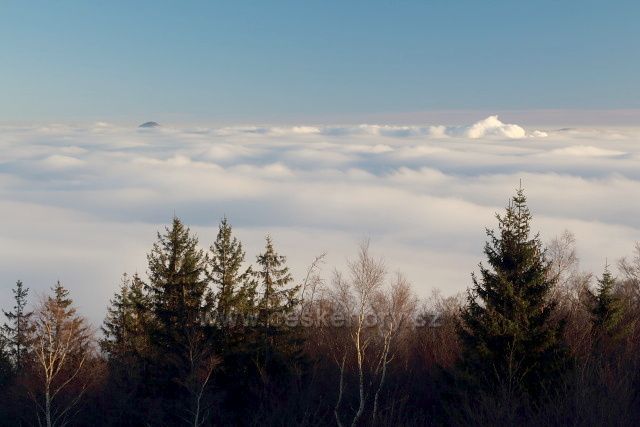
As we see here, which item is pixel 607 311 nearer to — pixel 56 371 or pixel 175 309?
pixel 175 309

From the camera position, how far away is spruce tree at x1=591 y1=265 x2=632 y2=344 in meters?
28.7

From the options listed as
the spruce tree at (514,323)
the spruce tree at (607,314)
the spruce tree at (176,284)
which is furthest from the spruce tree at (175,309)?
the spruce tree at (607,314)

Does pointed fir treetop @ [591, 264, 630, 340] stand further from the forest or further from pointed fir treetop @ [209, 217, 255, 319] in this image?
pointed fir treetop @ [209, 217, 255, 319]

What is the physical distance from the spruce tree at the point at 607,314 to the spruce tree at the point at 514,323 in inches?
375

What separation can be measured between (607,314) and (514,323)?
12127 mm

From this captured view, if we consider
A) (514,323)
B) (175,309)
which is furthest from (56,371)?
(514,323)

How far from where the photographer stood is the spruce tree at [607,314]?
28719mm

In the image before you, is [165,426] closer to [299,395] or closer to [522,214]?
[299,395]

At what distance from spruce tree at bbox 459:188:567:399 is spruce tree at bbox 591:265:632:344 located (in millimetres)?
9519

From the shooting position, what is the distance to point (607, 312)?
29297 mm

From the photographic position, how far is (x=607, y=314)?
29.2m

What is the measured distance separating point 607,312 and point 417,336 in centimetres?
1299

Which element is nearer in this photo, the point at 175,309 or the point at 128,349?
the point at 175,309

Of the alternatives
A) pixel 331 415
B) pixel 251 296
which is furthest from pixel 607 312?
pixel 251 296
